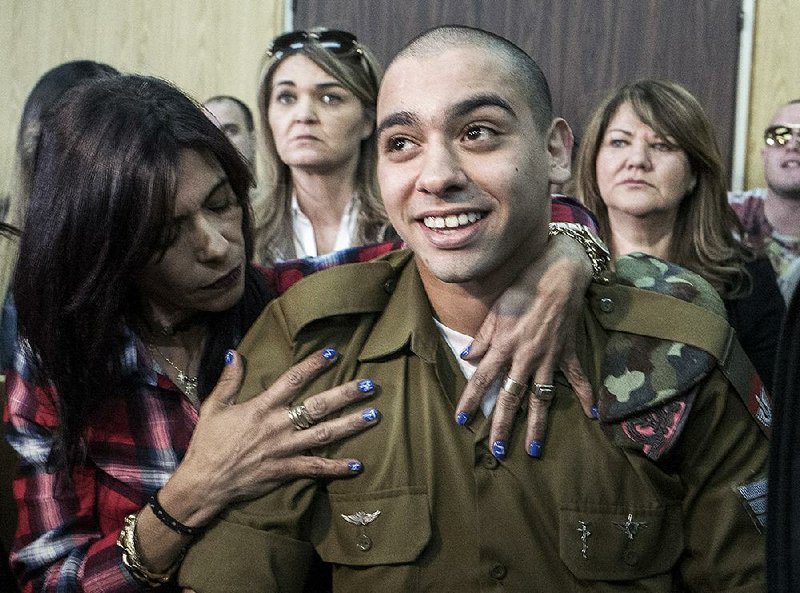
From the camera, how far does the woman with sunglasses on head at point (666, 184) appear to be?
247cm

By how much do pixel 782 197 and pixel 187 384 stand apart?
7.54 ft

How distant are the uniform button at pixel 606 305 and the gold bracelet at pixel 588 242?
97mm

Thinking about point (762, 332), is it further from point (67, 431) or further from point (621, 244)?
point (67, 431)

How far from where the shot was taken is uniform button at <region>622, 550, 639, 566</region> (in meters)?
1.30

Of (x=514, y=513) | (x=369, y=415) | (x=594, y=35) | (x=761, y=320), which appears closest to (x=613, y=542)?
(x=514, y=513)

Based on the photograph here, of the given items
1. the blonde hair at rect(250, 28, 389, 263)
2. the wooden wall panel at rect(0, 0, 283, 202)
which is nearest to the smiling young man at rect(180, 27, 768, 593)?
the blonde hair at rect(250, 28, 389, 263)

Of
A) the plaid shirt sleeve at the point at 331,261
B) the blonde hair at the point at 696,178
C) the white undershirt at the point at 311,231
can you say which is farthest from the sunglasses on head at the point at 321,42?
the plaid shirt sleeve at the point at 331,261

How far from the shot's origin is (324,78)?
8.87 ft

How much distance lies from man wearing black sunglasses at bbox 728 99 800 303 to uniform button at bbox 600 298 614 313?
5.97 feet

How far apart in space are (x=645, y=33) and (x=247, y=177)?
268 centimetres

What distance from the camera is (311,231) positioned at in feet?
8.98

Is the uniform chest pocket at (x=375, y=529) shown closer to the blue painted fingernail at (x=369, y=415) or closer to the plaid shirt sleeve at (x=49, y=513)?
the blue painted fingernail at (x=369, y=415)

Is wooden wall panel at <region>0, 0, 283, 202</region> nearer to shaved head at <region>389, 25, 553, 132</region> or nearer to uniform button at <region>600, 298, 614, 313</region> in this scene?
shaved head at <region>389, 25, 553, 132</region>

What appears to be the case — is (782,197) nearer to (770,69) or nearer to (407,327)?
(770,69)
